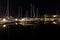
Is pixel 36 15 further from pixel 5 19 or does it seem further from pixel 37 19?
pixel 5 19

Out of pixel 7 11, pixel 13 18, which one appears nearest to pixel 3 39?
pixel 7 11

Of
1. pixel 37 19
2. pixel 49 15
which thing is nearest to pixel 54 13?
pixel 49 15

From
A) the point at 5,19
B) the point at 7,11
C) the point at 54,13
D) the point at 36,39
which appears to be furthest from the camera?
the point at 54,13

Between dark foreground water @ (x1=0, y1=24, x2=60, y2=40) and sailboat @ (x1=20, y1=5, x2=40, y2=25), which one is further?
sailboat @ (x1=20, y1=5, x2=40, y2=25)

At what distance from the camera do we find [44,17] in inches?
669

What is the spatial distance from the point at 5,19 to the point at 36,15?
360cm

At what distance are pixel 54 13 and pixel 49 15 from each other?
70cm

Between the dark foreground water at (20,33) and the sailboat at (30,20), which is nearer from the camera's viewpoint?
the dark foreground water at (20,33)

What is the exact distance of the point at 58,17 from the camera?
16.6 meters

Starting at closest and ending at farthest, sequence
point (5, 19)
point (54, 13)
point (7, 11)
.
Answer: point (7, 11)
point (5, 19)
point (54, 13)

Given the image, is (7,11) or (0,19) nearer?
(7,11)

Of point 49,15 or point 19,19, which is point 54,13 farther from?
point 19,19

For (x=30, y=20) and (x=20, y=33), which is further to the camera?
(x=30, y=20)

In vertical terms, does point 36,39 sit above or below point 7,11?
below
